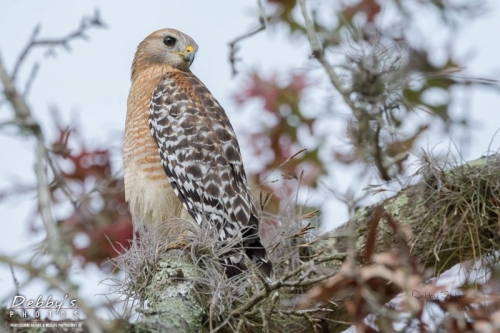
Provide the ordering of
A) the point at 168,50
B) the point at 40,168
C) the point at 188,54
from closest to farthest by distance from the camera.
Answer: the point at 40,168
the point at 188,54
the point at 168,50

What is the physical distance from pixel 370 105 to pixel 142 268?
1.86 meters

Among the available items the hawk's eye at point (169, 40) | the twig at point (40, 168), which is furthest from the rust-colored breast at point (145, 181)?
the twig at point (40, 168)

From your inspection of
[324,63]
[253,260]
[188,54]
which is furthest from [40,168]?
[188,54]

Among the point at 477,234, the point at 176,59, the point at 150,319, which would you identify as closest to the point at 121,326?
the point at 150,319

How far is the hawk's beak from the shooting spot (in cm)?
652

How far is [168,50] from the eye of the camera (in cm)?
664

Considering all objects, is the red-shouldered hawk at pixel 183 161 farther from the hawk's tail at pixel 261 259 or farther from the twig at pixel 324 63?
the twig at pixel 324 63

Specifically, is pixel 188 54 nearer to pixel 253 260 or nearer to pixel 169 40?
pixel 169 40

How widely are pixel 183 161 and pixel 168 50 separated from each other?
1489mm

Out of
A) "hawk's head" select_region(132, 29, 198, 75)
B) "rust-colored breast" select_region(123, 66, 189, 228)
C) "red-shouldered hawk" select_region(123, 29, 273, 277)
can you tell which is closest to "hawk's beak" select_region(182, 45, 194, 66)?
"hawk's head" select_region(132, 29, 198, 75)

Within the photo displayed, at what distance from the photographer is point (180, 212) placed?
5.50m

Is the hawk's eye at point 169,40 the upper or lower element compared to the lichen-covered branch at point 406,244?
upper

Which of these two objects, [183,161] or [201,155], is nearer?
[183,161]

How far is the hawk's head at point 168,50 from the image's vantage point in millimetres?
6570
